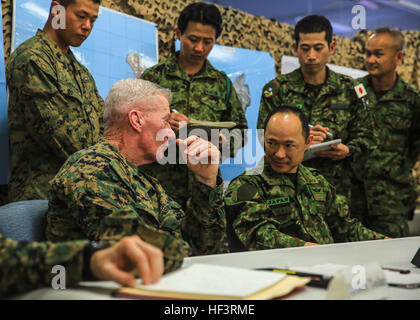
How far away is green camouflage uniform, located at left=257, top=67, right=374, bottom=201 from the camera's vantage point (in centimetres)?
310

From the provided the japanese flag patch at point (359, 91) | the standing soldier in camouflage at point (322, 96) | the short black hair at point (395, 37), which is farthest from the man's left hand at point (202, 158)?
the short black hair at point (395, 37)

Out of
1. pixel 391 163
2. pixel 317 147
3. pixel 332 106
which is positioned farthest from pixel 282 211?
pixel 391 163

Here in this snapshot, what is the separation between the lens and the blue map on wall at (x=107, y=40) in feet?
8.89

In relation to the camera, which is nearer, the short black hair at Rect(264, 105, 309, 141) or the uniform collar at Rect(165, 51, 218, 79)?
the short black hair at Rect(264, 105, 309, 141)

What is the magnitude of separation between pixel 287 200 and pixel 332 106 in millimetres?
1149

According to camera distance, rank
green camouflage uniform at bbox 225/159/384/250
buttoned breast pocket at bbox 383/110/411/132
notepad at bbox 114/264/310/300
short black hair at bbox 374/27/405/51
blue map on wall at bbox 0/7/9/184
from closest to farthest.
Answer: notepad at bbox 114/264/310/300
green camouflage uniform at bbox 225/159/384/250
blue map on wall at bbox 0/7/9/184
buttoned breast pocket at bbox 383/110/411/132
short black hair at bbox 374/27/405/51

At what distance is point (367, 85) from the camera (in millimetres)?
3695

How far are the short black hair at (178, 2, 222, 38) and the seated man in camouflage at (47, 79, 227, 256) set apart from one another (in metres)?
1.21

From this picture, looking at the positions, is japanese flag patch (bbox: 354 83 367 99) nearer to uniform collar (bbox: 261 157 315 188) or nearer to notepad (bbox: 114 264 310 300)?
uniform collar (bbox: 261 157 315 188)

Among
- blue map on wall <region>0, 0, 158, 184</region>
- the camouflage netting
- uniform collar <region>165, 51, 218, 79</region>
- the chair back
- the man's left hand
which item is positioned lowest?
the chair back

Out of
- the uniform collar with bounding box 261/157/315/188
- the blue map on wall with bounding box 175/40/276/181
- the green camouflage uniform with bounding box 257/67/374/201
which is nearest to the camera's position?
the uniform collar with bounding box 261/157/315/188

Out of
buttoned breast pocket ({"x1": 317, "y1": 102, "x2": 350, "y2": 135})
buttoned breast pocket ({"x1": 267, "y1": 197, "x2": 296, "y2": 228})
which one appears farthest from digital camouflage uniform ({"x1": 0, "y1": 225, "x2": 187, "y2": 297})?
buttoned breast pocket ({"x1": 317, "y1": 102, "x2": 350, "y2": 135})
